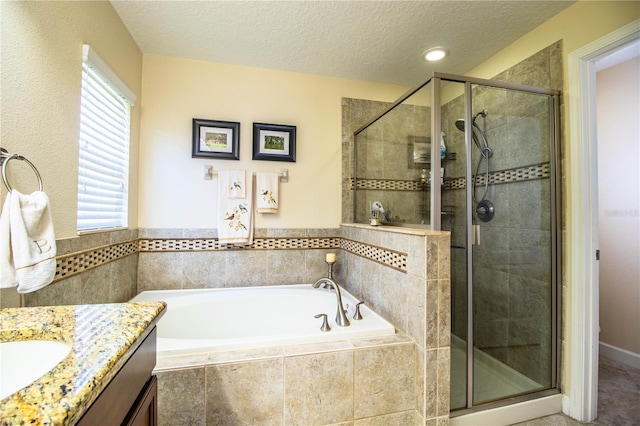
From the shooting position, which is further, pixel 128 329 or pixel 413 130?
pixel 413 130

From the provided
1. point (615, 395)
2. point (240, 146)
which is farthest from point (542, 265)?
point (240, 146)

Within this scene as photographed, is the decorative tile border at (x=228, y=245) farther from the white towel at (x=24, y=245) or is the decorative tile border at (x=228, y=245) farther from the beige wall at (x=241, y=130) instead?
the white towel at (x=24, y=245)

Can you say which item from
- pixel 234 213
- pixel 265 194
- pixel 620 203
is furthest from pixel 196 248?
pixel 620 203

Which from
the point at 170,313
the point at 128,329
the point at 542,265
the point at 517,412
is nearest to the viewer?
the point at 128,329

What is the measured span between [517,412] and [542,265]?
871 millimetres

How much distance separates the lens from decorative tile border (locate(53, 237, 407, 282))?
4.40 feet

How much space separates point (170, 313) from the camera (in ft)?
5.89

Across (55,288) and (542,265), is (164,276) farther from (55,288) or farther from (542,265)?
(542,265)

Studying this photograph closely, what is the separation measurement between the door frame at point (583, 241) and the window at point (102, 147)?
8.88ft

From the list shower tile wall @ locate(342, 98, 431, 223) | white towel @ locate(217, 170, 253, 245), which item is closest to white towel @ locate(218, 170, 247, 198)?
white towel @ locate(217, 170, 253, 245)

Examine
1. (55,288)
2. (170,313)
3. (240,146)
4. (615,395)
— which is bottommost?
(615,395)

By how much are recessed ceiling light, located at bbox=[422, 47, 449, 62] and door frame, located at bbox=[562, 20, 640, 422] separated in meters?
0.76

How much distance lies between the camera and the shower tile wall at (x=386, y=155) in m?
1.75

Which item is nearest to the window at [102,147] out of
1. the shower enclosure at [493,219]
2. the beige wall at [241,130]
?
the beige wall at [241,130]
